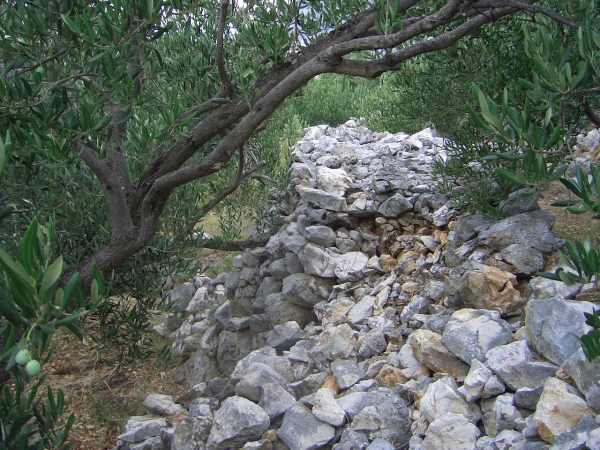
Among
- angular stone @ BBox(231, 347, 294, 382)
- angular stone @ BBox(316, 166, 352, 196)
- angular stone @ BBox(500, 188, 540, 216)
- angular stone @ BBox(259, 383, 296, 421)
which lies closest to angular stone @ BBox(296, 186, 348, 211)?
angular stone @ BBox(316, 166, 352, 196)

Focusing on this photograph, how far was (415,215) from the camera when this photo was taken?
752 centimetres

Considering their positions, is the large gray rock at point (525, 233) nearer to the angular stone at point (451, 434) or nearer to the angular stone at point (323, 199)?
the angular stone at point (451, 434)

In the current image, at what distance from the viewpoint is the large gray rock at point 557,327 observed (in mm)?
3955

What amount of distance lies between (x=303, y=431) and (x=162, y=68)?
8.99 ft

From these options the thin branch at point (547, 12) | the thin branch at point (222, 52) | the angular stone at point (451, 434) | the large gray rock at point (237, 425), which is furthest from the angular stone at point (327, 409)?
the thin branch at point (547, 12)

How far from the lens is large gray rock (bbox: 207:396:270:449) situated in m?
4.77

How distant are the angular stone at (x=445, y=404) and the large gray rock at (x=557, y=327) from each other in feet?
1.98

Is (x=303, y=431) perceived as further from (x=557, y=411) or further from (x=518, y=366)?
(x=557, y=411)

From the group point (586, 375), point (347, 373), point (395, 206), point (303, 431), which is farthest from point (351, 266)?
point (586, 375)

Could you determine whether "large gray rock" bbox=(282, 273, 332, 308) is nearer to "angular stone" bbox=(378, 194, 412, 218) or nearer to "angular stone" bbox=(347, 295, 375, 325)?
"angular stone" bbox=(347, 295, 375, 325)

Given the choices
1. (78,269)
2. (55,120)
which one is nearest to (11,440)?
(55,120)

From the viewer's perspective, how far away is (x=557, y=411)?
3.46 metres

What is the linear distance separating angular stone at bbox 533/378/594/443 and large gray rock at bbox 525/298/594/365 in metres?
0.42

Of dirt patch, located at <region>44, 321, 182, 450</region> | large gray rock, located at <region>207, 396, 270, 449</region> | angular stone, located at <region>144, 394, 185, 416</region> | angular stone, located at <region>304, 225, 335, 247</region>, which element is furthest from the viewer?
angular stone, located at <region>304, 225, 335, 247</region>
